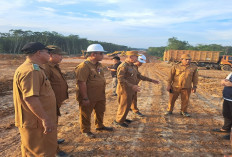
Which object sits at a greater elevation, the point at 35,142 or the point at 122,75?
the point at 122,75

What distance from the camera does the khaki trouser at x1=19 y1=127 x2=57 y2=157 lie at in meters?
1.86

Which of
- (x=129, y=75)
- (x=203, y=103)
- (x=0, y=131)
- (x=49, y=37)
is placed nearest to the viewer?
(x=0, y=131)

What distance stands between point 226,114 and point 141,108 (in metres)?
2.45

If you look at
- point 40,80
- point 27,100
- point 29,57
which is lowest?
point 27,100

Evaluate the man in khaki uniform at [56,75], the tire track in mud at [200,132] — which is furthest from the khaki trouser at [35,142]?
the tire track in mud at [200,132]

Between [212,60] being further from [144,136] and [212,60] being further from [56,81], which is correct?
[56,81]

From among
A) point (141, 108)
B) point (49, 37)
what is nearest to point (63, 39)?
point (49, 37)

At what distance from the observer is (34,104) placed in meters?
1.69

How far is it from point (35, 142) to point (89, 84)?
141cm

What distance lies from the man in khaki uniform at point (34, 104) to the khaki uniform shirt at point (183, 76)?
142 inches

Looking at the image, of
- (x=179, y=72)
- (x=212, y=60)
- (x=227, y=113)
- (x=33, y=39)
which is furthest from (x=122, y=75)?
(x=33, y=39)

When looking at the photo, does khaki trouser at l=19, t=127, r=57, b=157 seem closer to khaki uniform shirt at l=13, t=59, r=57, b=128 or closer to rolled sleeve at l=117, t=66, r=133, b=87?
khaki uniform shirt at l=13, t=59, r=57, b=128

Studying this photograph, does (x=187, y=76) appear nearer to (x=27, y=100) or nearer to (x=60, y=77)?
(x=60, y=77)

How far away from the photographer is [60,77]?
271cm
